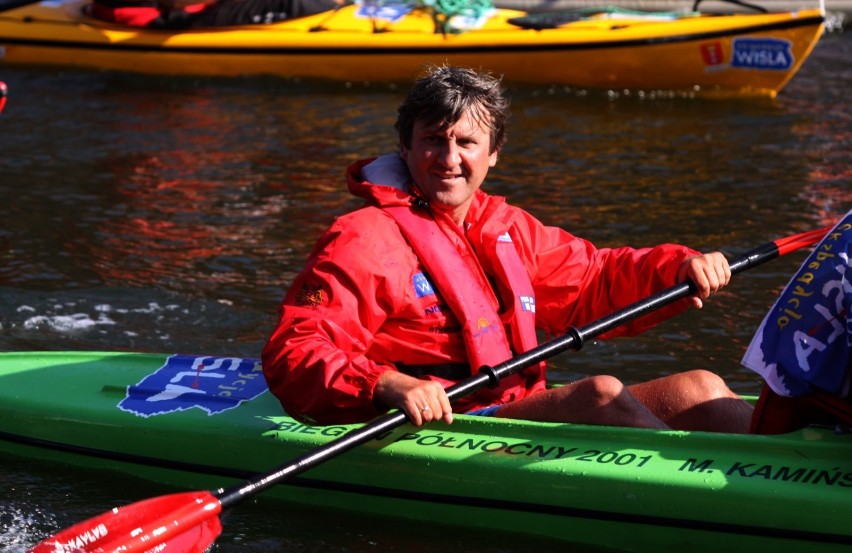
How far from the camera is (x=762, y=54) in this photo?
30.1 ft

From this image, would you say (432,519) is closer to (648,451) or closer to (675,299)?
(648,451)

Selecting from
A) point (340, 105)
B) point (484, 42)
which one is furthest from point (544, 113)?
point (340, 105)

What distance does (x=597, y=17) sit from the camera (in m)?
9.71

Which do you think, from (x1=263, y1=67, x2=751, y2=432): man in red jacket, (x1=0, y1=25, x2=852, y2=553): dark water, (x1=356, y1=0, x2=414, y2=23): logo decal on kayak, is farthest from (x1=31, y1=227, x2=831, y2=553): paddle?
(x1=356, y1=0, x2=414, y2=23): logo decal on kayak

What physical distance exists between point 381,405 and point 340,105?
634cm

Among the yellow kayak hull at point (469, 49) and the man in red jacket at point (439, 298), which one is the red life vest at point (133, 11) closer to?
the yellow kayak hull at point (469, 49)

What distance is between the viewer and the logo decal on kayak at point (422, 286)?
3.66 metres

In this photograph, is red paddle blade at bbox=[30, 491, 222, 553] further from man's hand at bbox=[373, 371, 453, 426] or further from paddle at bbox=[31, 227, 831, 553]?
man's hand at bbox=[373, 371, 453, 426]

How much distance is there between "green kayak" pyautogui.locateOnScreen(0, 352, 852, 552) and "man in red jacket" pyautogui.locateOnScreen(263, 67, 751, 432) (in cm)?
16

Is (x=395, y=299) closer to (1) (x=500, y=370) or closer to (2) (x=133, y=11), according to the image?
(1) (x=500, y=370)

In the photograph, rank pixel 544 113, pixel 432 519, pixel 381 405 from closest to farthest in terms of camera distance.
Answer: pixel 381 405
pixel 432 519
pixel 544 113

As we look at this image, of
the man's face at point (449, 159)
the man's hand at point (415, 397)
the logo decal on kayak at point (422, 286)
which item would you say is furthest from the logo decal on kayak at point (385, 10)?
the man's hand at point (415, 397)

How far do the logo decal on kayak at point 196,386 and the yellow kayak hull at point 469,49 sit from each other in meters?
5.42

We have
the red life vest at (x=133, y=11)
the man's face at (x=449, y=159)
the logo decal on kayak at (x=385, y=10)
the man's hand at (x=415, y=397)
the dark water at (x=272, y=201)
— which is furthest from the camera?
the red life vest at (x=133, y=11)
